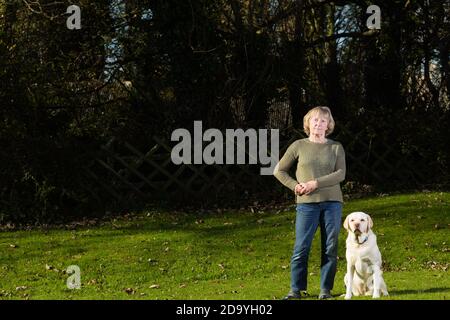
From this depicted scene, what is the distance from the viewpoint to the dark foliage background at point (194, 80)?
17281mm

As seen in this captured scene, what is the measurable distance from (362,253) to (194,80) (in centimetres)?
1163

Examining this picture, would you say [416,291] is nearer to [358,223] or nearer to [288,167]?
[358,223]

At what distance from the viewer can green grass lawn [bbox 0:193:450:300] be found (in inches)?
383

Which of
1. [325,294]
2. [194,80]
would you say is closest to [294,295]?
[325,294]

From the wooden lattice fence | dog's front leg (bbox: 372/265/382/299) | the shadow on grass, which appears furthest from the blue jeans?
the wooden lattice fence

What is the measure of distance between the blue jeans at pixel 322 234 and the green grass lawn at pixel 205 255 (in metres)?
0.46

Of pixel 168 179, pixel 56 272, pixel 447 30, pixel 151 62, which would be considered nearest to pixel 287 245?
pixel 56 272

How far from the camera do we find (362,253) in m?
7.20

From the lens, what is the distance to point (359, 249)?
23.6 ft

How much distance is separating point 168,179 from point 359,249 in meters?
11.5

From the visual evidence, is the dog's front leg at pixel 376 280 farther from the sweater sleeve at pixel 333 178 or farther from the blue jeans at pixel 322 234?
the sweater sleeve at pixel 333 178

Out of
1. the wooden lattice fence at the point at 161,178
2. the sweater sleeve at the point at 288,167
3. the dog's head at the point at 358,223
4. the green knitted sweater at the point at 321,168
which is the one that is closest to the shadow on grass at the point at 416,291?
the dog's head at the point at 358,223

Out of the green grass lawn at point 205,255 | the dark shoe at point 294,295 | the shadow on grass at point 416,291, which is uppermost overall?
the dark shoe at point 294,295
